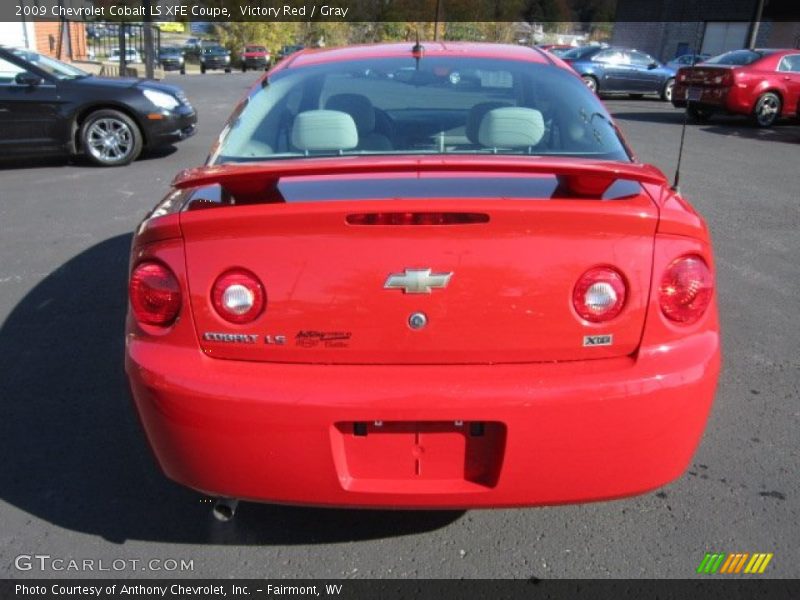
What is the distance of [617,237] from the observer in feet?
6.89

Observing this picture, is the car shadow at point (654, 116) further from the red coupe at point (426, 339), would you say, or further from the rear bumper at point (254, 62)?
the rear bumper at point (254, 62)

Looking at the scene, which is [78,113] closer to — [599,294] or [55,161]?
[55,161]

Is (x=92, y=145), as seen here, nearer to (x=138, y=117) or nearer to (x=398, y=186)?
(x=138, y=117)

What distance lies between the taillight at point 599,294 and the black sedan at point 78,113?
8.41m

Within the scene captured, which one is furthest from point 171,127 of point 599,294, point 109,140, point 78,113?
point 599,294

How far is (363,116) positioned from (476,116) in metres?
0.49

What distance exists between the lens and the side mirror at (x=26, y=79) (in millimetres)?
8953

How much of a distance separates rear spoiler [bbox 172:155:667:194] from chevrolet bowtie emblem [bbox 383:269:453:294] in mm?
399

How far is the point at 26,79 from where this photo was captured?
896 cm

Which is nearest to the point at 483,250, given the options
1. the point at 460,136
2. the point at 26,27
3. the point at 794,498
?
the point at 460,136

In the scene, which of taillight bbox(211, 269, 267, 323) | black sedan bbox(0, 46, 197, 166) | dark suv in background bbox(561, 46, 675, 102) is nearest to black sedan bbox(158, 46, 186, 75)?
dark suv in background bbox(561, 46, 675, 102)

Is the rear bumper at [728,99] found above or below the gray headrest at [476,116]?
below

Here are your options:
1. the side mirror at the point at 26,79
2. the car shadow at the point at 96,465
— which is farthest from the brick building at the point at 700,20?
the car shadow at the point at 96,465

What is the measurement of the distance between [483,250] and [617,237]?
394 mm
